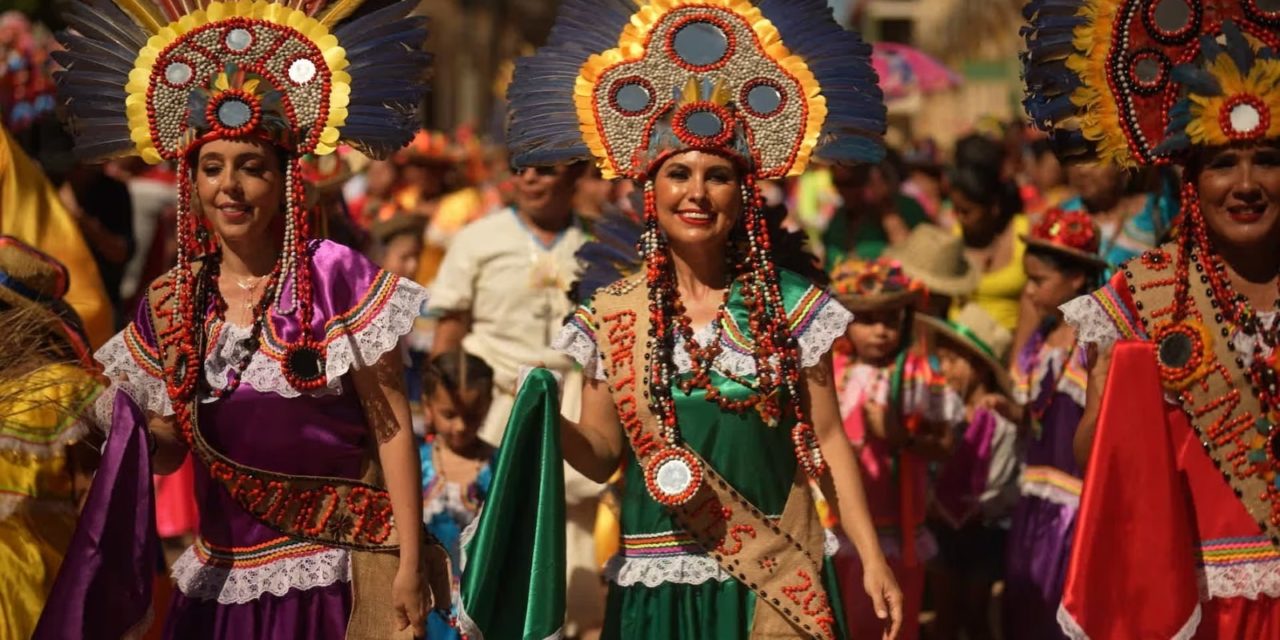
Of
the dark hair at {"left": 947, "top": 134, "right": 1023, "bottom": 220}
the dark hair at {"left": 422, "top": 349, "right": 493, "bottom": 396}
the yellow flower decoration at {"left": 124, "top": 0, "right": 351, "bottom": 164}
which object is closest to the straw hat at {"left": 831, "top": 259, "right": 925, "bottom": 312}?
the dark hair at {"left": 422, "top": 349, "right": 493, "bottom": 396}

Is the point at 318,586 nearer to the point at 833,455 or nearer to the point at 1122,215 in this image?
the point at 833,455

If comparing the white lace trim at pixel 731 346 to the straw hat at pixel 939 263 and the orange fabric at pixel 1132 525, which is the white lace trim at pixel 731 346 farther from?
the straw hat at pixel 939 263

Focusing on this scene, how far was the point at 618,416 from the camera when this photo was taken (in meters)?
5.26

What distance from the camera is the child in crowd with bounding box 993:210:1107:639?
7320mm

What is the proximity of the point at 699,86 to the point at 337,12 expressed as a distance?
107cm

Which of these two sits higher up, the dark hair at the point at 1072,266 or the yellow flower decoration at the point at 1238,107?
the yellow flower decoration at the point at 1238,107

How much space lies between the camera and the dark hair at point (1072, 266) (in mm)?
7832

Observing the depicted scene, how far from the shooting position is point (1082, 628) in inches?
196

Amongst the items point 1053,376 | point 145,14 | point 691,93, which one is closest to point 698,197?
point 691,93

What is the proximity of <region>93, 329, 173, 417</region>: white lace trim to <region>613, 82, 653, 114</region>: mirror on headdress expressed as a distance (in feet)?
5.16

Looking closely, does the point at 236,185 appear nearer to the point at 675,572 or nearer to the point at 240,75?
the point at 240,75

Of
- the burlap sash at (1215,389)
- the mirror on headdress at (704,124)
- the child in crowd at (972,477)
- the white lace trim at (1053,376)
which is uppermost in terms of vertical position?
the mirror on headdress at (704,124)

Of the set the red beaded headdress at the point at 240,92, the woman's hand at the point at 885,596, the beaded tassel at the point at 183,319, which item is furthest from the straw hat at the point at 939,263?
the beaded tassel at the point at 183,319

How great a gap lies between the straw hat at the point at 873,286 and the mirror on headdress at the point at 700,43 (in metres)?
2.04
